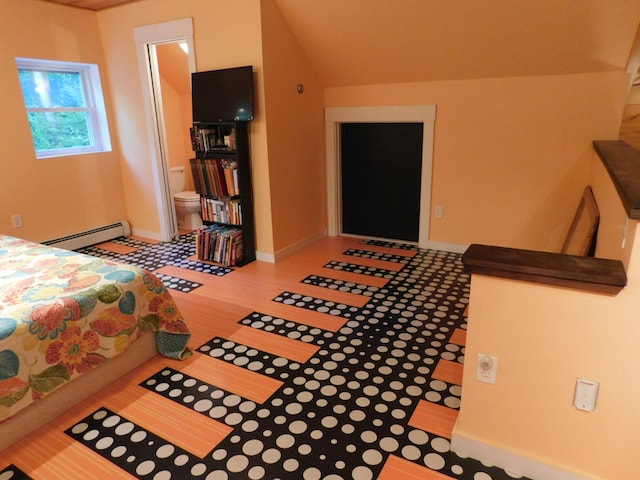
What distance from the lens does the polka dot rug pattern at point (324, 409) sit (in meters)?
1.71

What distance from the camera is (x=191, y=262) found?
404 centimetres

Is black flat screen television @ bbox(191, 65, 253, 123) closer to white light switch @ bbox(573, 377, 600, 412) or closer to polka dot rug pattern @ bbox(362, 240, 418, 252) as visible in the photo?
polka dot rug pattern @ bbox(362, 240, 418, 252)

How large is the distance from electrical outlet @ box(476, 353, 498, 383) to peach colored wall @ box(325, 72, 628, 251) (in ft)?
8.06

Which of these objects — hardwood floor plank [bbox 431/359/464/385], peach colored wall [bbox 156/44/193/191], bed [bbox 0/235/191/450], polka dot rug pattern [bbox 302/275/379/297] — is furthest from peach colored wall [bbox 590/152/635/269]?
peach colored wall [bbox 156/44/193/191]

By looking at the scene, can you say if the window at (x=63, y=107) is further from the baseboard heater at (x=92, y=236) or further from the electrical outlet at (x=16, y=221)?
the baseboard heater at (x=92, y=236)

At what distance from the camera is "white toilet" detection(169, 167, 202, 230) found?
4.92 m

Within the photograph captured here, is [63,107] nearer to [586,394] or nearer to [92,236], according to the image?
[92,236]

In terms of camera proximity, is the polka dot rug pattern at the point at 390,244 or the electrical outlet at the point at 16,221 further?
the polka dot rug pattern at the point at 390,244

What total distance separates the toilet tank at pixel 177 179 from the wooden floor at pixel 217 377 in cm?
181

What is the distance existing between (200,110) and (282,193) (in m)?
1.03

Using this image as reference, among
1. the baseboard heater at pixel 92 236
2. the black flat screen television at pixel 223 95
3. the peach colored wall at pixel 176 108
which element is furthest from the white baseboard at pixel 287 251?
the peach colored wall at pixel 176 108

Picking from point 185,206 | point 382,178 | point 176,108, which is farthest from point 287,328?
point 176,108

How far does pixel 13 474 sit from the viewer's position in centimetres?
172

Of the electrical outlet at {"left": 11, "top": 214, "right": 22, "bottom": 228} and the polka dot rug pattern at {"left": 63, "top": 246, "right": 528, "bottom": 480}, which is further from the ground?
the electrical outlet at {"left": 11, "top": 214, "right": 22, "bottom": 228}
